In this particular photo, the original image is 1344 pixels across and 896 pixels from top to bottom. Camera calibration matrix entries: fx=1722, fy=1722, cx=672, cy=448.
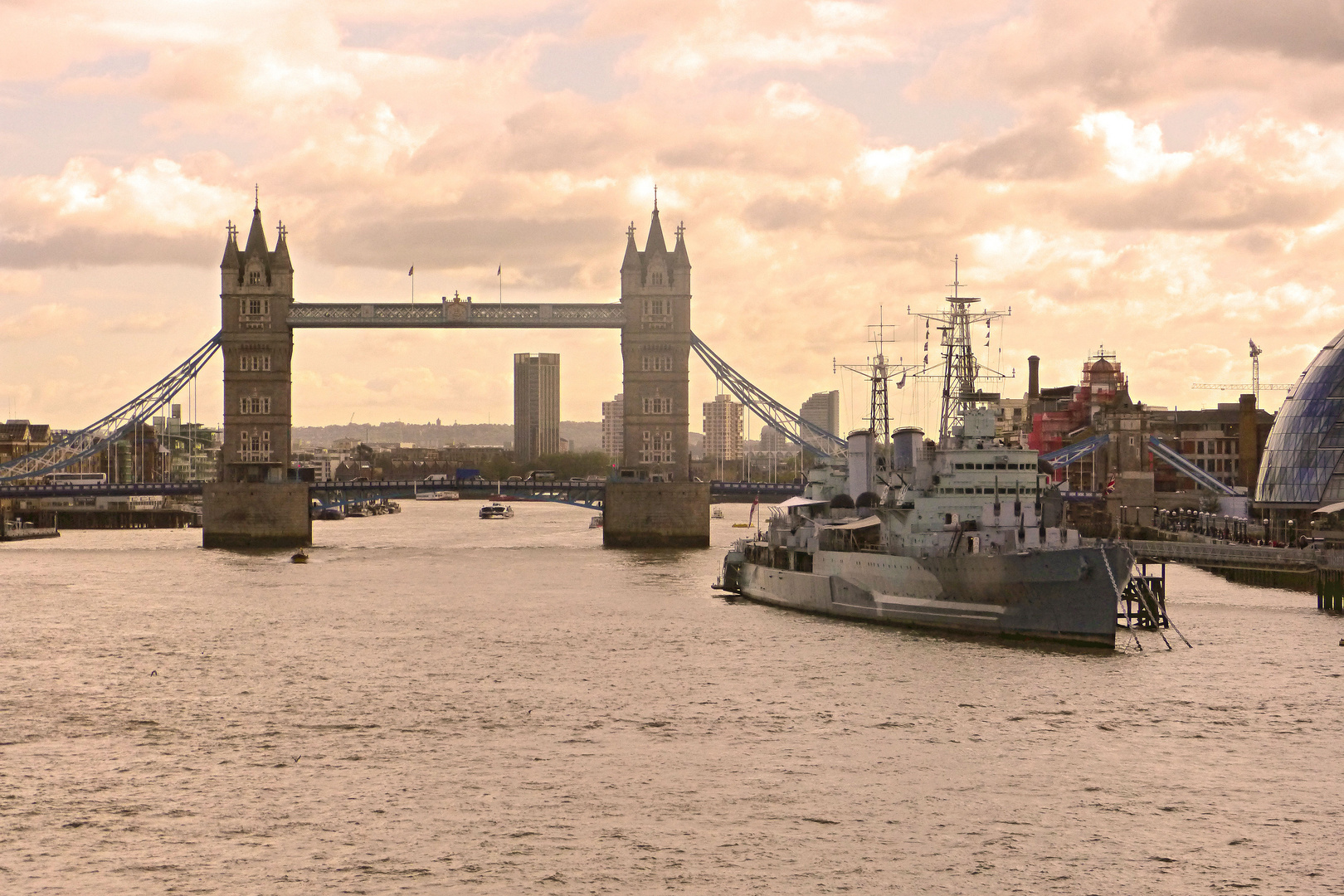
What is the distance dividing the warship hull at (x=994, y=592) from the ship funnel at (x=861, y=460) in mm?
7248

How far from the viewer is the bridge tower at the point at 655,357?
104438 mm

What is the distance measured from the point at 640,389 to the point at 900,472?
53.1 m

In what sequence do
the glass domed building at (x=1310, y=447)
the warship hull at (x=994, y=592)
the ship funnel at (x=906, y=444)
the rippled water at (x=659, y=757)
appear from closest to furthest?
the rippled water at (x=659, y=757) < the warship hull at (x=994, y=592) < the ship funnel at (x=906, y=444) < the glass domed building at (x=1310, y=447)

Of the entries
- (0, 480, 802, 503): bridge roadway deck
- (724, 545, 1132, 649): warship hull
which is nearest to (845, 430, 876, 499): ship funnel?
(724, 545, 1132, 649): warship hull

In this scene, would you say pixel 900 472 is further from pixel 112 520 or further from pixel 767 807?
pixel 112 520

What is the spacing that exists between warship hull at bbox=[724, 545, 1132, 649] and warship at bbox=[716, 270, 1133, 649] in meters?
0.04

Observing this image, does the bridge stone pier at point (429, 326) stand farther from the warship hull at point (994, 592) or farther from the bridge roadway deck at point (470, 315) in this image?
the warship hull at point (994, 592)

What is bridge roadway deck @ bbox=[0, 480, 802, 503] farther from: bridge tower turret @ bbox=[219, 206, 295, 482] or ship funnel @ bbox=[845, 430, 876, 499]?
ship funnel @ bbox=[845, 430, 876, 499]

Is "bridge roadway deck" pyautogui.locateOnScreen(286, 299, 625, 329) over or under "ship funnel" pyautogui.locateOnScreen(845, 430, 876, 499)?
over

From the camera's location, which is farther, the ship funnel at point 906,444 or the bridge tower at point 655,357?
the bridge tower at point 655,357

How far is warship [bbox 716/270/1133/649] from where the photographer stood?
1738 inches

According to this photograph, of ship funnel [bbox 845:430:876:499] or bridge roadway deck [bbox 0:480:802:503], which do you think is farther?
bridge roadway deck [bbox 0:480:802:503]

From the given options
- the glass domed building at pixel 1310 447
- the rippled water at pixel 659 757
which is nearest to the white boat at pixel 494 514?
the glass domed building at pixel 1310 447

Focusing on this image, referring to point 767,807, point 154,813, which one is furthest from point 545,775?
point 154,813
